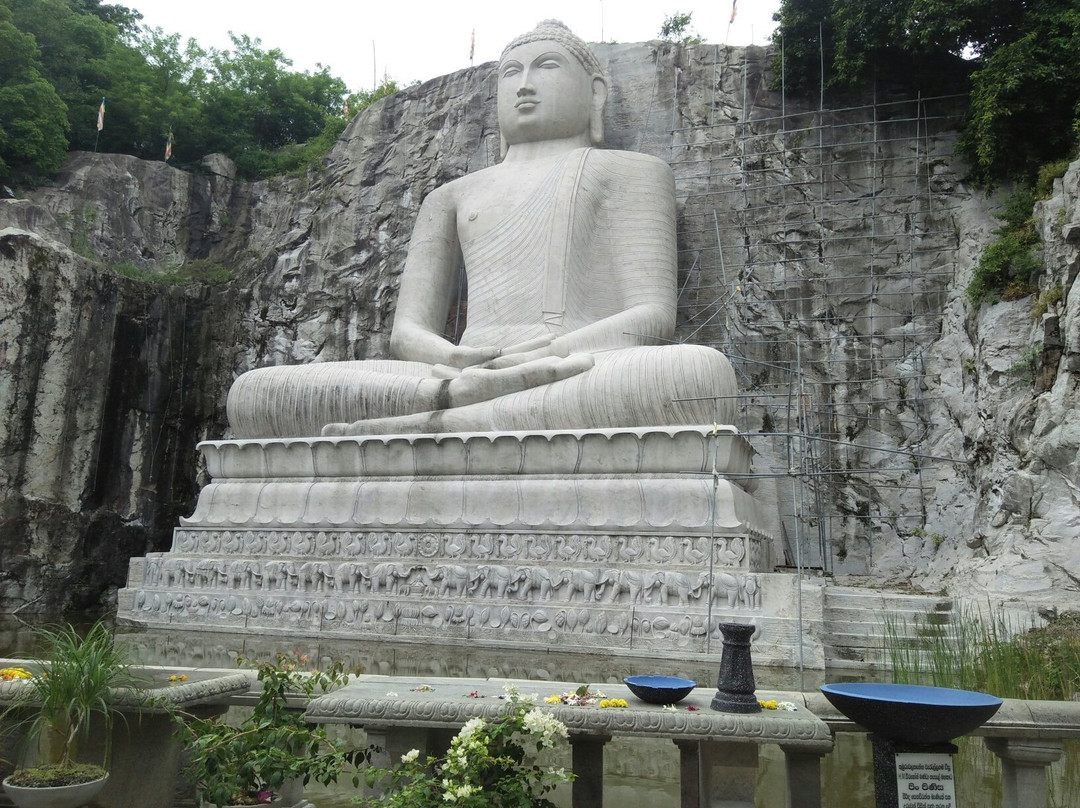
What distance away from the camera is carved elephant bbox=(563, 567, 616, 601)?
5.93m

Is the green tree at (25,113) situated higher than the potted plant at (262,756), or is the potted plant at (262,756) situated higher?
the green tree at (25,113)

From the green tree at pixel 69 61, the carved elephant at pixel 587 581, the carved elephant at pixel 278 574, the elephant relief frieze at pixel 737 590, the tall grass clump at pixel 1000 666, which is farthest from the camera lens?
the green tree at pixel 69 61

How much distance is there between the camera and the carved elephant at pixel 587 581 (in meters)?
5.93

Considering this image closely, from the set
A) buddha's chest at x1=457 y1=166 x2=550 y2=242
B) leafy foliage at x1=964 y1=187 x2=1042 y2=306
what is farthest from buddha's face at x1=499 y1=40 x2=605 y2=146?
leafy foliage at x1=964 y1=187 x2=1042 y2=306

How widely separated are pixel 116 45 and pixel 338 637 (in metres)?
12.9

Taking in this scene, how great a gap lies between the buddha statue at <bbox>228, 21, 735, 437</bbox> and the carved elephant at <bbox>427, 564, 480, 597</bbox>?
3.96ft

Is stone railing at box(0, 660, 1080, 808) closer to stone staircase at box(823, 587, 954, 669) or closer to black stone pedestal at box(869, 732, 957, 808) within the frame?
black stone pedestal at box(869, 732, 957, 808)

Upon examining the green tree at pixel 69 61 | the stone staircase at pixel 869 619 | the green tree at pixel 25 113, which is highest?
the green tree at pixel 69 61

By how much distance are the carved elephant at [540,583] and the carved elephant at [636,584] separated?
366 mm

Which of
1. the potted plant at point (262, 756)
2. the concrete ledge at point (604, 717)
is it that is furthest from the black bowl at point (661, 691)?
the potted plant at point (262, 756)

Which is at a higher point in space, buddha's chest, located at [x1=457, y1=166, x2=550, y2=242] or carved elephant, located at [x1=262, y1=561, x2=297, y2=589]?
buddha's chest, located at [x1=457, y1=166, x2=550, y2=242]

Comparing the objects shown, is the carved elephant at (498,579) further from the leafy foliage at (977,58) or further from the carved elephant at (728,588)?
the leafy foliage at (977,58)

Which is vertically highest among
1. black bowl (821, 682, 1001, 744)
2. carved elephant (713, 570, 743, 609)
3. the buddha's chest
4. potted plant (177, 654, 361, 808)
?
the buddha's chest

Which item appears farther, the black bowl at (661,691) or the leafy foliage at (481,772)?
the black bowl at (661,691)
